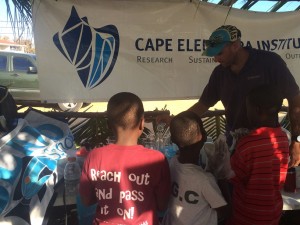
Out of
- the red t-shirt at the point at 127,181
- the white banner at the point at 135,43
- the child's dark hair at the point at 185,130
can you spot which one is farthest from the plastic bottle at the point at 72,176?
the white banner at the point at 135,43

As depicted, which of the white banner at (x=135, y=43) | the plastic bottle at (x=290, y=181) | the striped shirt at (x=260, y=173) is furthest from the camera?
the white banner at (x=135, y=43)

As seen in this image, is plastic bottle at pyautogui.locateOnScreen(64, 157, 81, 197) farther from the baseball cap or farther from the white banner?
the white banner

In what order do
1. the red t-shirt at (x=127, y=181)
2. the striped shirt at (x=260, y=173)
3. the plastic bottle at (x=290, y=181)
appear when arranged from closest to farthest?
the red t-shirt at (x=127, y=181) < the striped shirt at (x=260, y=173) < the plastic bottle at (x=290, y=181)

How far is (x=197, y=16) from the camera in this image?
14.8ft

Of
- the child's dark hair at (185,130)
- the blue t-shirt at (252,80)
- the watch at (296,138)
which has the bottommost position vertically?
the watch at (296,138)

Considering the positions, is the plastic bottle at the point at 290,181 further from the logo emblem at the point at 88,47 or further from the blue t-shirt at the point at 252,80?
the logo emblem at the point at 88,47

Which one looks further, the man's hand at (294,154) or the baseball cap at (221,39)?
the baseball cap at (221,39)

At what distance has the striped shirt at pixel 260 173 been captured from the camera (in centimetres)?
192

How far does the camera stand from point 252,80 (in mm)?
2613

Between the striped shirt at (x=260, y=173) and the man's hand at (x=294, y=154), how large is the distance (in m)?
0.42

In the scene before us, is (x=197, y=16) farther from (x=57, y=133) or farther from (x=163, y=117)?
(x=57, y=133)

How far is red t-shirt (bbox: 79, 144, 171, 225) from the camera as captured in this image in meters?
1.76

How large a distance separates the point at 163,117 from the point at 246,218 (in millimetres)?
1154

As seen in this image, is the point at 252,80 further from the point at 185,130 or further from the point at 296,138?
the point at 185,130
